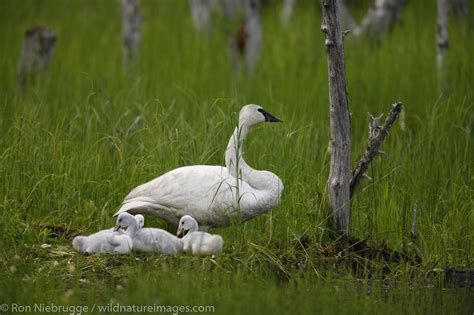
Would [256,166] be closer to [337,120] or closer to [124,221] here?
[337,120]

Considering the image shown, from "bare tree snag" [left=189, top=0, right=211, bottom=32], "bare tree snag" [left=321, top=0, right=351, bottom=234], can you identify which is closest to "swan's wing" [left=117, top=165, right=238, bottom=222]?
"bare tree snag" [left=321, top=0, right=351, bottom=234]

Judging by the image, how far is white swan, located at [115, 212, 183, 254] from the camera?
289 inches

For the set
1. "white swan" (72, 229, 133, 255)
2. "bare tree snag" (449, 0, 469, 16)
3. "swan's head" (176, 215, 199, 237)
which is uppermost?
"bare tree snag" (449, 0, 469, 16)

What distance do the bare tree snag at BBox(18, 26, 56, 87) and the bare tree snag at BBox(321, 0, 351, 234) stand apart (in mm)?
6009

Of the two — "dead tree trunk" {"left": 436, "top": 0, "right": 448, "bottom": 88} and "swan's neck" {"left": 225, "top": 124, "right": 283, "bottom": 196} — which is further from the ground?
"dead tree trunk" {"left": 436, "top": 0, "right": 448, "bottom": 88}

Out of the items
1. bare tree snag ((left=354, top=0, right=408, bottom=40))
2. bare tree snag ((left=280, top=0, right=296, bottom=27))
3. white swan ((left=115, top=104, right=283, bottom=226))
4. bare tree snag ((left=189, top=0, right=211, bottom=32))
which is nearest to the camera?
white swan ((left=115, top=104, right=283, bottom=226))

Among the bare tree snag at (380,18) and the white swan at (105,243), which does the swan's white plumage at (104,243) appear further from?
the bare tree snag at (380,18)

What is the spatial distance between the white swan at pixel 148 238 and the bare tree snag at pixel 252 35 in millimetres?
6408

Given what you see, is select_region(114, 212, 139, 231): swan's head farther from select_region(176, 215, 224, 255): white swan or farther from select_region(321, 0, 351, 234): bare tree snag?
select_region(321, 0, 351, 234): bare tree snag

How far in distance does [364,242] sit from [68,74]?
6.54m

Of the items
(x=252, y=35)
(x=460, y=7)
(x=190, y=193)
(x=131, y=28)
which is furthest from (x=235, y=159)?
(x=460, y=7)

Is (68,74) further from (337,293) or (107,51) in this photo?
(337,293)

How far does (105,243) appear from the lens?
7.24 m

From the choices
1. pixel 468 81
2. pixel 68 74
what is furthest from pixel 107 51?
pixel 468 81
